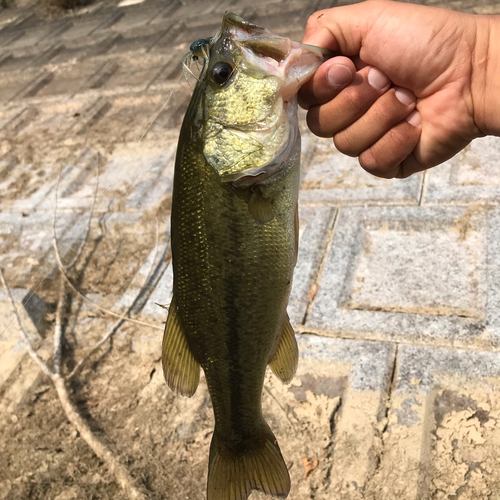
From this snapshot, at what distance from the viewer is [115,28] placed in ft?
29.0

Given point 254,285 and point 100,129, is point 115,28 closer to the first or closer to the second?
point 100,129

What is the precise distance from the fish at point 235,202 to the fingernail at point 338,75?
7 cm

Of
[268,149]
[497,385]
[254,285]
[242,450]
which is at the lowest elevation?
[497,385]

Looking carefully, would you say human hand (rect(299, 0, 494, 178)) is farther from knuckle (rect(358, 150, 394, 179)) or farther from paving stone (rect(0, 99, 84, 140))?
paving stone (rect(0, 99, 84, 140))

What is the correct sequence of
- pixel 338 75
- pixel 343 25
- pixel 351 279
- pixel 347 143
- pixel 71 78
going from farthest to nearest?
pixel 71 78, pixel 351 279, pixel 347 143, pixel 343 25, pixel 338 75

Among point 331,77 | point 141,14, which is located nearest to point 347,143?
point 331,77

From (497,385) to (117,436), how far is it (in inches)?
84.6

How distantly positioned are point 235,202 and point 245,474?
1.05 meters

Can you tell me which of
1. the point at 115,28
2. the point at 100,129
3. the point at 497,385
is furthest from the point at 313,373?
the point at 115,28

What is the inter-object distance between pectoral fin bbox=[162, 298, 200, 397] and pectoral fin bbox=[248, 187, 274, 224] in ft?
1.39

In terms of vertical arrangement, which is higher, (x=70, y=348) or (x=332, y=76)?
(x=332, y=76)

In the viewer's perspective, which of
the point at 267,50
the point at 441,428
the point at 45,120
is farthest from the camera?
the point at 45,120

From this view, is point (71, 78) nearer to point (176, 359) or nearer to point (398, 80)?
Answer: point (398, 80)

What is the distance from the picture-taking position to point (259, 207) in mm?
1545
